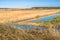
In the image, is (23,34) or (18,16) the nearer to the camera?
(23,34)

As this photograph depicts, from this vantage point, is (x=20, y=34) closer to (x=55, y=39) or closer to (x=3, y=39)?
(x=3, y=39)

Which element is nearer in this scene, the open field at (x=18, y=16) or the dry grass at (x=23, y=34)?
the dry grass at (x=23, y=34)

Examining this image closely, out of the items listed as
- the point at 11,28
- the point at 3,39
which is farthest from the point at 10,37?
the point at 11,28

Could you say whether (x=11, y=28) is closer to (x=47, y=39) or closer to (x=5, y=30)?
(x=5, y=30)

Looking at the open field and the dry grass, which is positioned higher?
the dry grass

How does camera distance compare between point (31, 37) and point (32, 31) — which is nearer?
point (31, 37)

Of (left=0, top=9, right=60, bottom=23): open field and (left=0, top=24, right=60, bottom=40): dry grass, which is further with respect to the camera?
(left=0, top=9, right=60, bottom=23): open field

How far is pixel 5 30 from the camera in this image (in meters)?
9.30

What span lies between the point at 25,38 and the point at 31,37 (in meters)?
0.30

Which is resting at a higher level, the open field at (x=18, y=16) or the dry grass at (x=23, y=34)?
the dry grass at (x=23, y=34)

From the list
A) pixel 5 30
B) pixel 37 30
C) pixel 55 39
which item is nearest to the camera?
pixel 5 30

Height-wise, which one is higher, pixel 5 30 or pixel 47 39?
pixel 5 30

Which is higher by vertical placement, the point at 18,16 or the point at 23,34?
the point at 23,34

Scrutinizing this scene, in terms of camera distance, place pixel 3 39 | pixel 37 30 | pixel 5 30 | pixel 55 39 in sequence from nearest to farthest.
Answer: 1. pixel 3 39
2. pixel 5 30
3. pixel 55 39
4. pixel 37 30
